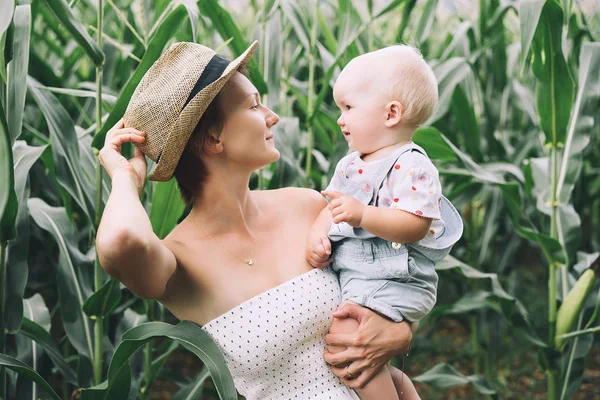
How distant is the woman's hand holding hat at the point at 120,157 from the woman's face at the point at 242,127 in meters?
0.14

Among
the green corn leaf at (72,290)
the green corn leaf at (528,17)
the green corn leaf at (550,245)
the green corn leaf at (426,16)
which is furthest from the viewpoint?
the green corn leaf at (426,16)

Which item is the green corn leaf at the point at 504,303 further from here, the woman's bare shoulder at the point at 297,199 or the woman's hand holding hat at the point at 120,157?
the woman's hand holding hat at the point at 120,157

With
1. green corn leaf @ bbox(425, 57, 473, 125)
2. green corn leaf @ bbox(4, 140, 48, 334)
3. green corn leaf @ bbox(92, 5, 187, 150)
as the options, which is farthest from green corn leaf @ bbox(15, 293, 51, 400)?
green corn leaf @ bbox(425, 57, 473, 125)

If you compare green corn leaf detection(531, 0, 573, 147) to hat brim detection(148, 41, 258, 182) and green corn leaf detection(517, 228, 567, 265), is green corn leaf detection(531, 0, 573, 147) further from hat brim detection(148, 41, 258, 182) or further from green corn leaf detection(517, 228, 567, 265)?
hat brim detection(148, 41, 258, 182)

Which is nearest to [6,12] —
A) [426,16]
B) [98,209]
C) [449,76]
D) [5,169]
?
[5,169]

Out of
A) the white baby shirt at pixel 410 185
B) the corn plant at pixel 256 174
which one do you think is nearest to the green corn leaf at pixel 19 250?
the corn plant at pixel 256 174

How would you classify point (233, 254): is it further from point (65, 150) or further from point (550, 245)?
point (550, 245)

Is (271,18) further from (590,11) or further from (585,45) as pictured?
(590,11)

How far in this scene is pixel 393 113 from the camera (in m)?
1.09

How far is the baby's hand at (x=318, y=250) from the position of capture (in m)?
1.18

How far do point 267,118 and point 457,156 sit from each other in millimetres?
656

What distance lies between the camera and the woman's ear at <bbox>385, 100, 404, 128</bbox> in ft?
3.52

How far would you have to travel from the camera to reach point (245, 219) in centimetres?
125

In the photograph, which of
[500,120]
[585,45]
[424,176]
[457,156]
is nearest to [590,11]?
[500,120]
